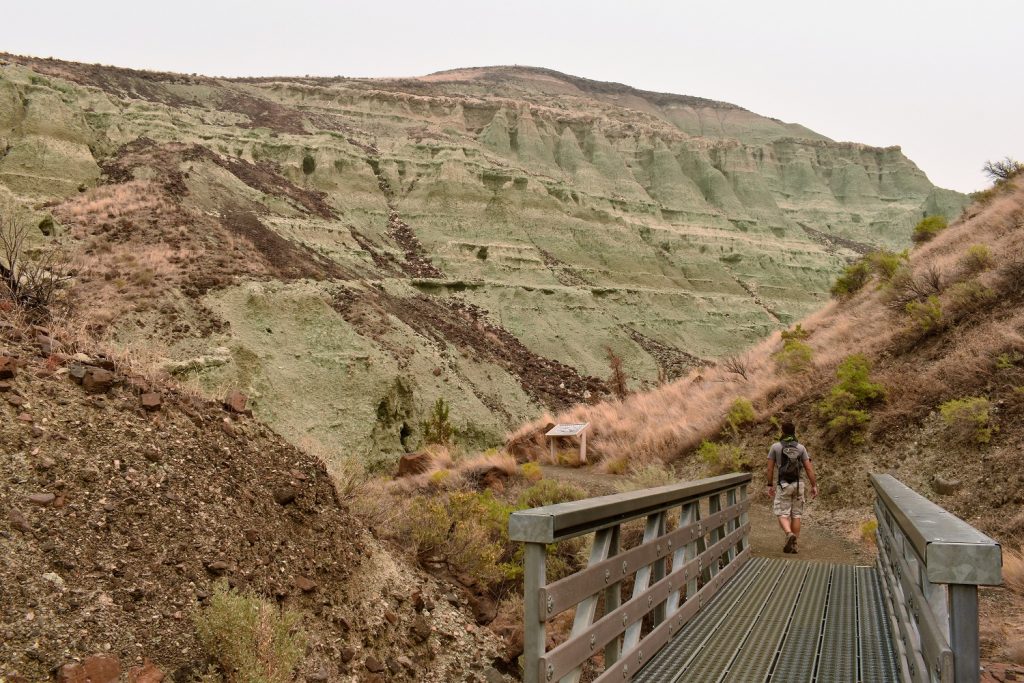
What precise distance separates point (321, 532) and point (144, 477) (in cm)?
148

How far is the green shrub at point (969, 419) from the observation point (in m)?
9.68

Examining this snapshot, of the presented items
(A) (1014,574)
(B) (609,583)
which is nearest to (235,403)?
(B) (609,583)

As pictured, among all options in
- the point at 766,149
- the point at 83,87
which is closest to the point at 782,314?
the point at 766,149

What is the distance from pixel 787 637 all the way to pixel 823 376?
10.8 meters

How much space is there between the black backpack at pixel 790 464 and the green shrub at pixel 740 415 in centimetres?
509

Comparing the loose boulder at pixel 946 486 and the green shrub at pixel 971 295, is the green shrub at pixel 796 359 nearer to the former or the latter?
the green shrub at pixel 971 295

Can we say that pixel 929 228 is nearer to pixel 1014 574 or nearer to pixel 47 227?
pixel 1014 574

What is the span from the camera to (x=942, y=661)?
7.43 ft

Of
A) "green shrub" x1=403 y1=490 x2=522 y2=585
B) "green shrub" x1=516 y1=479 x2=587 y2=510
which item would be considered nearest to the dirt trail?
"green shrub" x1=516 y1=479 x2=587 y2=510

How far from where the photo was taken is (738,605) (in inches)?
227

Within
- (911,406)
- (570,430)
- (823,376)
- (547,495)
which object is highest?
(823,376)

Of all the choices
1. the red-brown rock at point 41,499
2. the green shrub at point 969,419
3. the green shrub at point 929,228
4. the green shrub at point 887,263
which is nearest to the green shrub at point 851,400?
the green shrub at point 969,419

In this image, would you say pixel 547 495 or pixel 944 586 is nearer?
pixel 944 586

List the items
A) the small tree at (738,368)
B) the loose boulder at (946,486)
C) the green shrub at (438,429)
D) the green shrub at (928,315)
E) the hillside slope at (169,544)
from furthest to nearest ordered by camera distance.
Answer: the green shrub at (438,429) < the small tree at (738,368) < the green shrub at (928,315) < the loose boulder at (946,486) < the hillside slope at (169,544)
